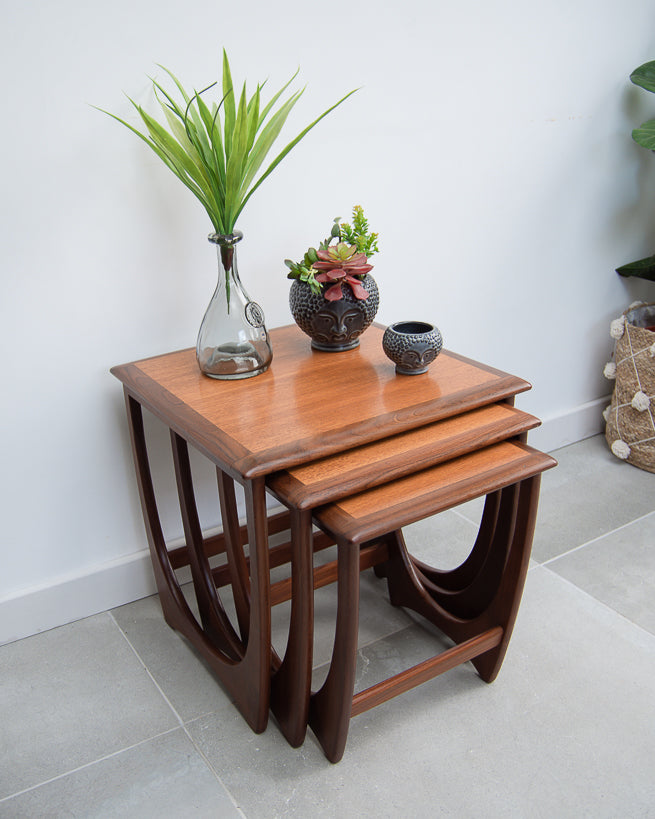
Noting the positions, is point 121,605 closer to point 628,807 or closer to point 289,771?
point 289,771

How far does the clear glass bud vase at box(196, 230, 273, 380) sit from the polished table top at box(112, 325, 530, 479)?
31mm

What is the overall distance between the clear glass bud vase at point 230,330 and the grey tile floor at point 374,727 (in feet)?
2.10

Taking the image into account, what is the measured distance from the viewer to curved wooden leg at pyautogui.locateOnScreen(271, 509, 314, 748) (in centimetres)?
122

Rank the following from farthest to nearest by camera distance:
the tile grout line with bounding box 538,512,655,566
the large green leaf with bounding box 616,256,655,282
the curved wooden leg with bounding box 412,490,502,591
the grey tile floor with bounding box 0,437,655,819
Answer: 1. the large green leaf with bounding box 616,256,655,282
2. the tile grout line with bounding box 538,512,655,566
3. the curved wooden leg with bounding box 412,490,502,591
4. the grey tile floor with bounding box 0,437,655,819

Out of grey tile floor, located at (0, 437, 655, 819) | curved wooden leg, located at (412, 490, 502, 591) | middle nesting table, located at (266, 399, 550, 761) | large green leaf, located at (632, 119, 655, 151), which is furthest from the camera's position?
large green leaf, located at (632, 119, 655, 151)

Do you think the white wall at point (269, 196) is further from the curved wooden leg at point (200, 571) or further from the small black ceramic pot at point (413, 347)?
the small black ceramic pot at point (413, 347)

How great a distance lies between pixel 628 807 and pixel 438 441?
700mm

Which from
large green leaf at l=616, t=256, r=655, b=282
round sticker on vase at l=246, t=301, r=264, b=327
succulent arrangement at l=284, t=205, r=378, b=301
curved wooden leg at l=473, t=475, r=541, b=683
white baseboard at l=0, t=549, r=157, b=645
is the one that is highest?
succulent arrangement at l=284, t=205, r=378, b=301

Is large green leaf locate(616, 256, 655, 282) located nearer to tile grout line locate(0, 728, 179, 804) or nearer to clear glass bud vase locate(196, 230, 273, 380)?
clear glass bud vase locate(196, 230, 273, 380)

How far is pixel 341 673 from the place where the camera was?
1275 mm

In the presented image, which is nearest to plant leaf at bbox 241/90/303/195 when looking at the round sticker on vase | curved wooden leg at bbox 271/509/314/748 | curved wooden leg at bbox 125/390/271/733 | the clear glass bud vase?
the clear glass bud vase

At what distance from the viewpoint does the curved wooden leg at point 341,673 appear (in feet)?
3.92

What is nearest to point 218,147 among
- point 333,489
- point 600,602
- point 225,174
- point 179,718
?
point 225,174

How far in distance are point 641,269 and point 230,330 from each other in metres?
1.56
